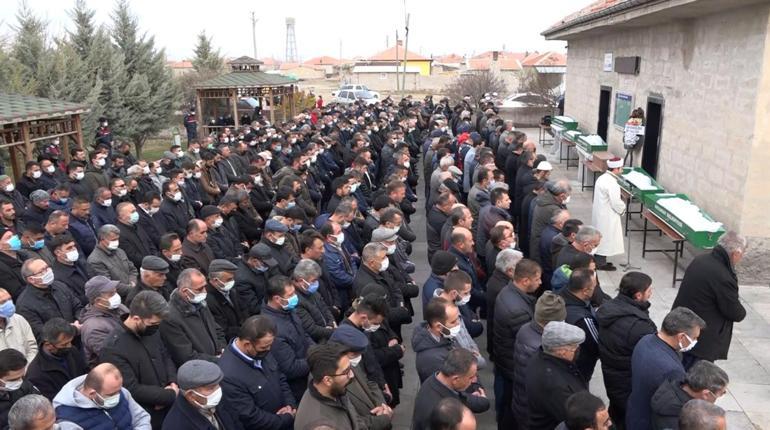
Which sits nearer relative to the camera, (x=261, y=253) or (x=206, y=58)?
(x=261, y=253)

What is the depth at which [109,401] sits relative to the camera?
141 inches

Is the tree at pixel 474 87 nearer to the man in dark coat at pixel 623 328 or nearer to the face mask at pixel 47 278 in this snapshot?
the man in dark coat at pixel 623 328

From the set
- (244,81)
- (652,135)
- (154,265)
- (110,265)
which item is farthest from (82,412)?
(244,81)

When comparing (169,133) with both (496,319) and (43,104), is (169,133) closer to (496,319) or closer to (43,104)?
(43,104)

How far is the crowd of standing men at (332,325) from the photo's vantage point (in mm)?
3609

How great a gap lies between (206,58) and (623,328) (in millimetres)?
36749

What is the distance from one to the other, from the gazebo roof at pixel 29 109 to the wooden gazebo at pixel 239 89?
29.0 ft

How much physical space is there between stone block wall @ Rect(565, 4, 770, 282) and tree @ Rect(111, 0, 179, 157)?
1949cm

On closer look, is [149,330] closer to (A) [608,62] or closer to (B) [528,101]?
(A) [608,62]

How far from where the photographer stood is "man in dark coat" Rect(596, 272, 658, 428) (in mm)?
4410

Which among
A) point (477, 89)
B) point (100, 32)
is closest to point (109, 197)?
point (100, 32)

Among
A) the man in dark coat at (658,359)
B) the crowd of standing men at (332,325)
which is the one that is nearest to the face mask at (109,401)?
the crowd of standing men at (332,325)

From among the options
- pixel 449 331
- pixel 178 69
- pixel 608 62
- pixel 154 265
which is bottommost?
pixel 449 331

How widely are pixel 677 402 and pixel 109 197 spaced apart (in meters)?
6.88
